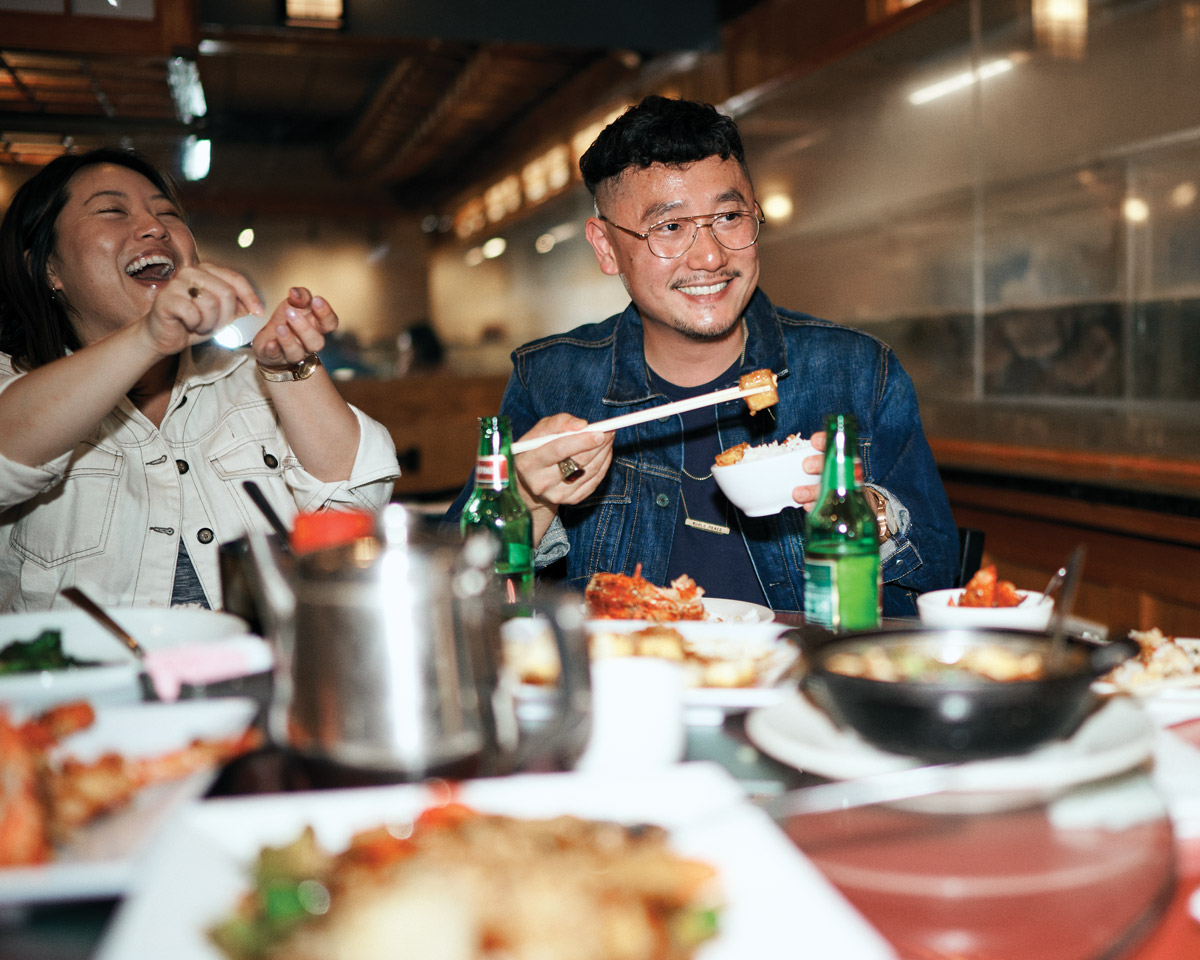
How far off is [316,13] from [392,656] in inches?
170

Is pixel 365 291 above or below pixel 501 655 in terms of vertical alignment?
above

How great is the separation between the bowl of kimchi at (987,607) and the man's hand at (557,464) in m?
0.56

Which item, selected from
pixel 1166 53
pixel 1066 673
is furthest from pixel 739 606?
pixel 1166 53

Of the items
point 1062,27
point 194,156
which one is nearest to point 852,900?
point 1062,27

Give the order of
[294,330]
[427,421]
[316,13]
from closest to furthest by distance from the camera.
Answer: [294,330] → [316,13] → [427,421]

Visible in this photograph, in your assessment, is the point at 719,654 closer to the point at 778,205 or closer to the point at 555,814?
the point at 555,814

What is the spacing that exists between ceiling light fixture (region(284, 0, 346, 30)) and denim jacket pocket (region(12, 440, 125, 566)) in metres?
3.13

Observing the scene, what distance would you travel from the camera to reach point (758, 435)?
2.02m

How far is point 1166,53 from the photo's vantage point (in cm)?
315

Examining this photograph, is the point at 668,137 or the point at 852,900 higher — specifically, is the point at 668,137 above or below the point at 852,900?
above

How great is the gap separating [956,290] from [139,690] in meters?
3.92

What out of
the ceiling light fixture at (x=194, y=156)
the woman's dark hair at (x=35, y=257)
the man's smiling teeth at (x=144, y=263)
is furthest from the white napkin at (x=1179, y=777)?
the ceiling light fixture at (x=194, y=156)

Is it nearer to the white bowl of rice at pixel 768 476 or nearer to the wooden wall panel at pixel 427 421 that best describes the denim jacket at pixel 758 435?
the white bowl of rice at pixel 768 476

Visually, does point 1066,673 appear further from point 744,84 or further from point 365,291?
point 365,291
